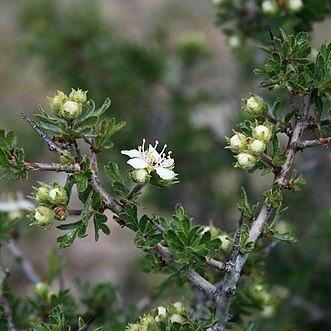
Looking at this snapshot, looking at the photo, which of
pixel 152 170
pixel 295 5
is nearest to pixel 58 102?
pixel 152 170

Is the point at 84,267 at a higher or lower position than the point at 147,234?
higher

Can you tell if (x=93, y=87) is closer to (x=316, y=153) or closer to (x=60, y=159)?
(x=316, y=153)

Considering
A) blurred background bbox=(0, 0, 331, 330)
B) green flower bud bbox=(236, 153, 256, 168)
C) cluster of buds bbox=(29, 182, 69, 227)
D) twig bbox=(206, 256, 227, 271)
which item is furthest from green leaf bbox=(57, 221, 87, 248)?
blurred background bbox=(0, 0, 331, 330)

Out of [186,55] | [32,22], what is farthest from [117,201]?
[32,22]

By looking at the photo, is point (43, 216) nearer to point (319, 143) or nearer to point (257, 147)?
point (257, 147)

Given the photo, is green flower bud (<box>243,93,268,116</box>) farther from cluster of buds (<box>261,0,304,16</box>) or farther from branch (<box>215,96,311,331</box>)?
cluster of buds (<box>261,0,304,16</box>)
